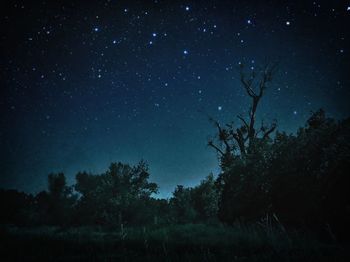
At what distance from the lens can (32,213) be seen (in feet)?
154

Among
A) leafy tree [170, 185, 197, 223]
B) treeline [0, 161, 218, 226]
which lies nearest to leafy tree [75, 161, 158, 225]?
treeline [0, 161, 218, 226]

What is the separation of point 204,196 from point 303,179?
38.4m

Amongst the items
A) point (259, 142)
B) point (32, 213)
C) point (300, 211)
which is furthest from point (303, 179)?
point (32, 213)

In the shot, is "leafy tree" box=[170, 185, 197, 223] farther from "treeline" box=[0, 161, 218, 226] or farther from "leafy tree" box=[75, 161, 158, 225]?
"leafy tree" box=[75, 161, 158, 225]

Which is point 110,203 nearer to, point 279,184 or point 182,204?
point 182,204

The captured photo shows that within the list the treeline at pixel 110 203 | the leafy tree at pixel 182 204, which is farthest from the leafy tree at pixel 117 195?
the leafy tree at pixel 182 204

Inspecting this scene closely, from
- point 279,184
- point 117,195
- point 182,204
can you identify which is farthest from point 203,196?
point 279,184

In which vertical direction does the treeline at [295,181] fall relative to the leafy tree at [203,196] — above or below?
below

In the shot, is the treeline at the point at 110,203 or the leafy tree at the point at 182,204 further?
the leafy tree at the point at 182,204

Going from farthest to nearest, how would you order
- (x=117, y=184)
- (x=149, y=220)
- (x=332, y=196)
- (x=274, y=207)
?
(x=117, y=184) → (x=149, y=220) → (x=274, y=207) → (x=332, y=196)

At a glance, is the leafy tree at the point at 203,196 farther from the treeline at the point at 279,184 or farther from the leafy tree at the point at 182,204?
the treeline at the point at 279,184

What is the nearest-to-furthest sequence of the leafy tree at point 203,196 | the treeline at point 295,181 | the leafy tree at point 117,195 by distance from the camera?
the treeline at point 295,181 → the leafy tree at point 117,195 → the leafy tree at point 203,196

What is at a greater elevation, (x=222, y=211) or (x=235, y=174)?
(x=235, y=174)

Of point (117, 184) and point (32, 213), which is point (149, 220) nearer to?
point (117, 184)
